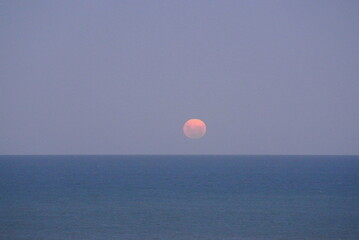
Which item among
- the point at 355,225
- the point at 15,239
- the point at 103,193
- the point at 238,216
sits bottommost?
the point at 15,239

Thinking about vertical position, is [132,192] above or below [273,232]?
above

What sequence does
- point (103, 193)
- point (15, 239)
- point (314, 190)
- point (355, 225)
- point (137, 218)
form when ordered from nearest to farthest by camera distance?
A: point (15, 239)
point (355, 225)
point (137, 218)
point (103, 193)
point (314, 190)

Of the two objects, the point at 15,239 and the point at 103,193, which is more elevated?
the point at 103,193

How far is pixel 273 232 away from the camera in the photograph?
90.5 feet

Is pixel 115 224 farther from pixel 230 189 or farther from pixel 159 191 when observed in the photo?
pixel 230 189

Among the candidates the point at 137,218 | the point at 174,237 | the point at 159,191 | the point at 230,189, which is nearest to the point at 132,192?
the point at 159,191

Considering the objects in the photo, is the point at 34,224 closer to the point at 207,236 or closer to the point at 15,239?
the point at 15,239

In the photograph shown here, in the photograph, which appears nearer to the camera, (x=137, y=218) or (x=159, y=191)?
(x=137, y=218)

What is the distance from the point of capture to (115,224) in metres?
29.8

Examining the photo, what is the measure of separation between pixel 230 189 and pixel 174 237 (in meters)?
30.4

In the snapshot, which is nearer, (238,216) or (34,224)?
(34,224)

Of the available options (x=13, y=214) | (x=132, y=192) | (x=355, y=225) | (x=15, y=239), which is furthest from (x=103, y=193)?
(x=355, y=225)

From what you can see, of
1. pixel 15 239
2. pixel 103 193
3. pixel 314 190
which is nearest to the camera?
pixel 15 239

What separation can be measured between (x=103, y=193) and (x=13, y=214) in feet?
53.4
